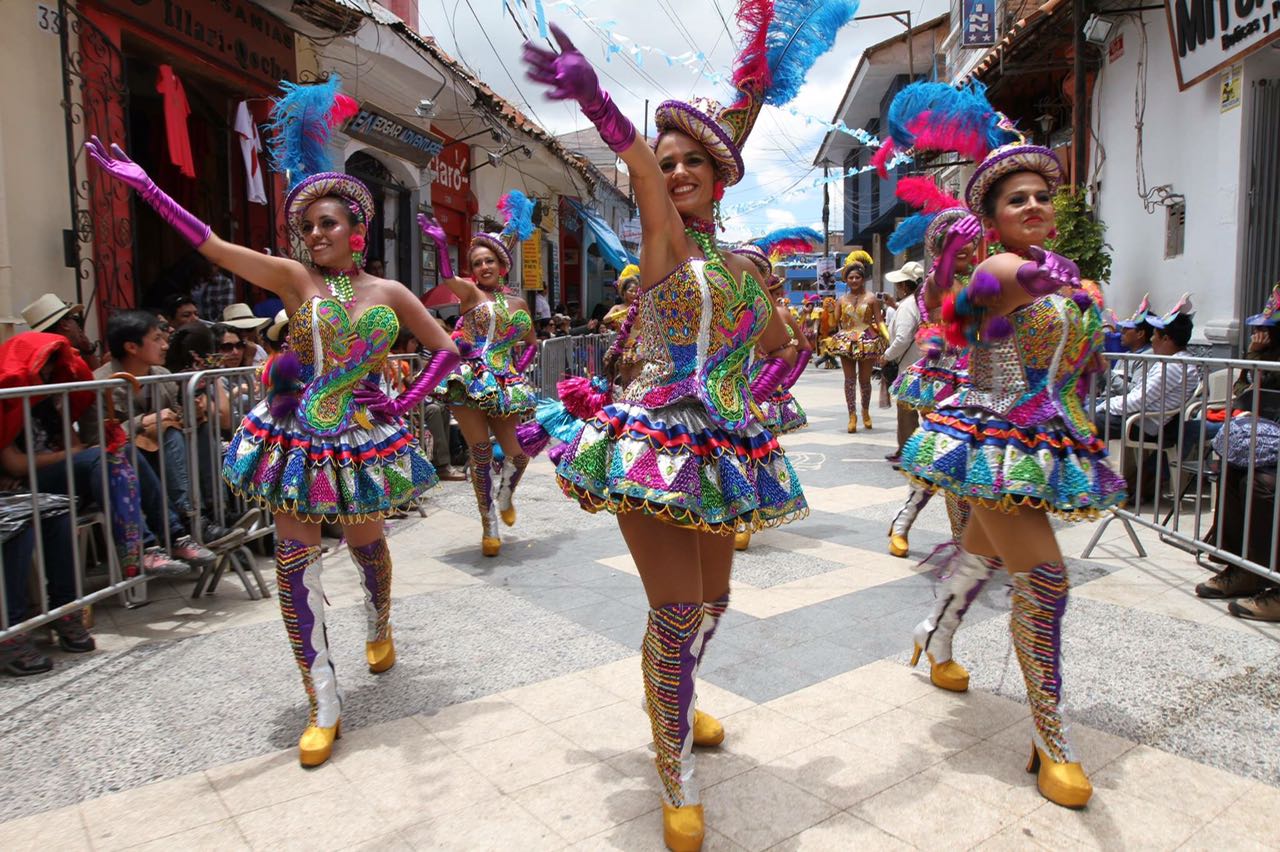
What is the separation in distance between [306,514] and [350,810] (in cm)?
102

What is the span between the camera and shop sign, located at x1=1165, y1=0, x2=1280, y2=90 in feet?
25.3

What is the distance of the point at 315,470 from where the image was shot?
10.6 feet

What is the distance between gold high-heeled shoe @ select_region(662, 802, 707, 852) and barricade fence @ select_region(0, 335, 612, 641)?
114 inches

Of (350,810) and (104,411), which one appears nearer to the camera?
(350,810)

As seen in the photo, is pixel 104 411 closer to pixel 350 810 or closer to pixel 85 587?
pixel 85 587

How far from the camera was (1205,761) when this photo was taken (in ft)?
9.68

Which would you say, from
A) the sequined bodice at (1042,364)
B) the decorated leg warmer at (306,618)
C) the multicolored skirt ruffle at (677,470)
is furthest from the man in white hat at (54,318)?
the sequined bodice at (1042,364)

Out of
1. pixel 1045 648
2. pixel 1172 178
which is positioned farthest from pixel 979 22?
pixel 1045 648

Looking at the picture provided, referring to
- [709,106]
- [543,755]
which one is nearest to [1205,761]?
[543,755]

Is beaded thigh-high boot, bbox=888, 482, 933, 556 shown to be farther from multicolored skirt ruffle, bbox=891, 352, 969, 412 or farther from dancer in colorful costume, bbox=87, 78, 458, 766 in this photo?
dancer in colorful costume, bbox=87, 78, 458, 766

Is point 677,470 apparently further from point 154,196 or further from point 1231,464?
point 1231,464

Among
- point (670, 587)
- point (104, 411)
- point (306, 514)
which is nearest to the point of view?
point (670, 587)

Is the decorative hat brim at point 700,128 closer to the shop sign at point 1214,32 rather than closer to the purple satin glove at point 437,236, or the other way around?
the purple satin glove at point 437,236

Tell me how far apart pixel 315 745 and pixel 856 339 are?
30.1 ft
